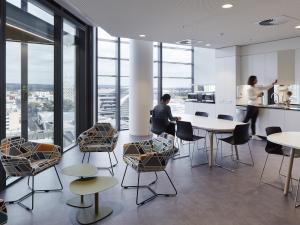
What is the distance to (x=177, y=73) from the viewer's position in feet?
33.4

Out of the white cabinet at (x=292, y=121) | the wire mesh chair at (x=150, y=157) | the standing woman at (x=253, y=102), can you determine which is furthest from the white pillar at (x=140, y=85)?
the wire mesh chair at (x=150, y=157)

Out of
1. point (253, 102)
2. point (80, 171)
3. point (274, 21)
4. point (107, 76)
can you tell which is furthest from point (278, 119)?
point (80, 171)

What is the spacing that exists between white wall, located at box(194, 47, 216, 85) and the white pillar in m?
3.21

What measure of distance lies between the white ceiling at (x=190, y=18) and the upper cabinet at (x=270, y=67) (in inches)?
22.2

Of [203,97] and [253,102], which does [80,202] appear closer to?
[253,102]

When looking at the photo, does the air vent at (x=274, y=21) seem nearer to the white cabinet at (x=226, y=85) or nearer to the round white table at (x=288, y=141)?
the round white table at (x=288, y=141)

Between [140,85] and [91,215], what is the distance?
5.36 m

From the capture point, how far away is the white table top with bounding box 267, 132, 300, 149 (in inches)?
124

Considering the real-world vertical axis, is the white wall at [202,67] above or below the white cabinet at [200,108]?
above

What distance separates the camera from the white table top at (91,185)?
2755 millimetres

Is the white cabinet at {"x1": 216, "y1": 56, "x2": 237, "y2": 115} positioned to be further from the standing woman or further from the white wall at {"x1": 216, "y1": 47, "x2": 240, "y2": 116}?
the standing woman

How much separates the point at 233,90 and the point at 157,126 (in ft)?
12.7

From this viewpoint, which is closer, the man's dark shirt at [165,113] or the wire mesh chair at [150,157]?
the wire mesh chair at [150,157]

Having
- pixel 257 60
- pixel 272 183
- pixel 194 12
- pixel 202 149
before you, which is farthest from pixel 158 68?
pixel 272 183
